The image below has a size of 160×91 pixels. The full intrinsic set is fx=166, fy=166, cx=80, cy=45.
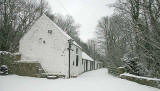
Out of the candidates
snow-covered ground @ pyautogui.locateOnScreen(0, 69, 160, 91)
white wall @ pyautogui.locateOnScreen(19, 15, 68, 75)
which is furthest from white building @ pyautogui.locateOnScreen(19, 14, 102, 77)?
snow-covered ground @ pyautogui.locateOnScreen(0, 69, 160, 91)

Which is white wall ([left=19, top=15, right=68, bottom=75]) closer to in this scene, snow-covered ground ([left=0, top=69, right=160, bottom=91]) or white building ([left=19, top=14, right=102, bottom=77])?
white building ([left=19, top=14, right=102, bottom=77])

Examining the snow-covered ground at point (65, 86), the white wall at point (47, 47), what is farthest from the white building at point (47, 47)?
the snow-covered ground at point (65, 86)

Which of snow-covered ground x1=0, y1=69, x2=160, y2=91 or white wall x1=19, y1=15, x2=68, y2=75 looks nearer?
snow-covered ground x1=0, y1=69, x2=160, y2=91

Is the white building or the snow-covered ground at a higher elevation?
the white building

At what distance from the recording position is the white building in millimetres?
18473

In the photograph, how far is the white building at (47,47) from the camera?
727 inches

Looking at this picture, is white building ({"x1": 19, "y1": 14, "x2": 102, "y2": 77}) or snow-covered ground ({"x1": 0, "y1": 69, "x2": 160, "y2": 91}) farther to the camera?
white building ({"x1": 19, "y1": 14, "x2": 102, "y2": 77})

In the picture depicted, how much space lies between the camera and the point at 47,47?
19.0 m

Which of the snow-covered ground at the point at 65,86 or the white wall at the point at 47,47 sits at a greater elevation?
the white wall at the point at 47,47

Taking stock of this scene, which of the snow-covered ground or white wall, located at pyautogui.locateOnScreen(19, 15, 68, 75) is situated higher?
white wall, located at pyautogui.locateOnScreen(19, 15, 68, 75)

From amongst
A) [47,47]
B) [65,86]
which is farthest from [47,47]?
[65,86]

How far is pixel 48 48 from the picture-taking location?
18.9m

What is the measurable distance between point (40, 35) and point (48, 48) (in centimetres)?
184

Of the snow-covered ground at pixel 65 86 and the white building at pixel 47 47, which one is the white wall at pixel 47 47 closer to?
the white building at pixel 47 47
